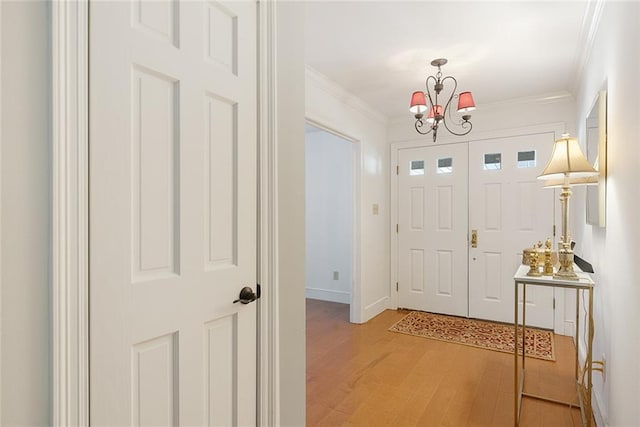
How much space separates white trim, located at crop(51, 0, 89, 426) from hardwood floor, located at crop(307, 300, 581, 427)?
5.23ft

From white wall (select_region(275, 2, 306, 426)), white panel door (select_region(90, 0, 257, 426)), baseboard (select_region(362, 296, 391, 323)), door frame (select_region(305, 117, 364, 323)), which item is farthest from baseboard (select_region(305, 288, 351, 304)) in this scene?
white panel door (select_region(90, 0, 257, 426))

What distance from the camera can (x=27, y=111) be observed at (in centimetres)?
80

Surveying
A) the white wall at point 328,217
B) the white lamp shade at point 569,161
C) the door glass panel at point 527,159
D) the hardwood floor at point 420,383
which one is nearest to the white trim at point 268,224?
the hardwood floor at point 420,383

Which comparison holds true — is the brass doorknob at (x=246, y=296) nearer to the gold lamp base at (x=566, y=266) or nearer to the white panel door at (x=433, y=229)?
the gold lamp base at (x=566, y=266)

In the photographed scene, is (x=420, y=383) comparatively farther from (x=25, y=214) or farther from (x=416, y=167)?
(x=416, y=167)

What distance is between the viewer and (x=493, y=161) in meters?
4.09

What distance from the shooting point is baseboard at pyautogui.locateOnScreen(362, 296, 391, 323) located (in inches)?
164

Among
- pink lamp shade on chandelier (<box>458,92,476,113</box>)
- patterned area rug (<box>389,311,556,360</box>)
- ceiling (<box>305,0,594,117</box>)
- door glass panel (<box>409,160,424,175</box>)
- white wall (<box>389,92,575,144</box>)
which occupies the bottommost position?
patterned area rug (<box>389,311,556,360</box>)

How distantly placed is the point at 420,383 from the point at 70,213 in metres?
2.50

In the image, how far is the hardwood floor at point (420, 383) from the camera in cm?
218

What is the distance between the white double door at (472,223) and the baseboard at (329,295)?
807 mm

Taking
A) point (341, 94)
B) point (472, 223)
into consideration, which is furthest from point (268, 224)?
point (472, 223)

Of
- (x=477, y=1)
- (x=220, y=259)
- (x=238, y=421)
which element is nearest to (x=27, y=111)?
(x=220, y=259)

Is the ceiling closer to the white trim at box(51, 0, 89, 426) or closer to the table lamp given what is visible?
the table lamp
